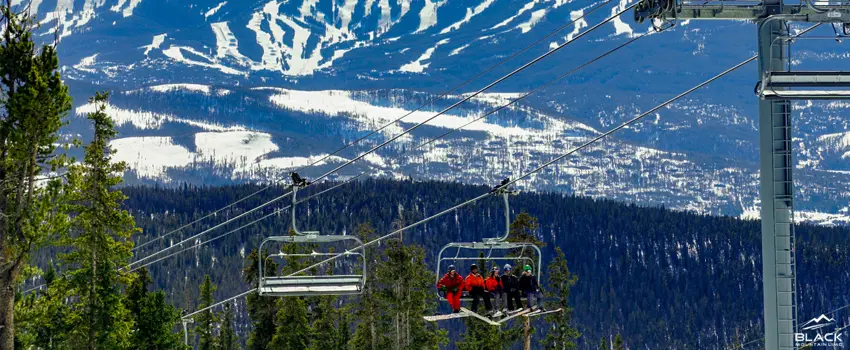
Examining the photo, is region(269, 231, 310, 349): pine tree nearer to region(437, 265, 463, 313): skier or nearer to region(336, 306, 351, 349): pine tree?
region(336, 306, 351, 349): pine tree

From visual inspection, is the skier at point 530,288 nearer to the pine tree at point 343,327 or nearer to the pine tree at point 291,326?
the pine tree at point 291,326

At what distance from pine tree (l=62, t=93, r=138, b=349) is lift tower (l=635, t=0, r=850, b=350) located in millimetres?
25333

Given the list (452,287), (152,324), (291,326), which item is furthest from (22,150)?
(291,326)

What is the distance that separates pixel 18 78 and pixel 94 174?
32.9 ft

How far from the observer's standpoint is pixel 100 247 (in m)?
40.1

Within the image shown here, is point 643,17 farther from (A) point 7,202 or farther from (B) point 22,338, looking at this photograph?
(B) point 22,338

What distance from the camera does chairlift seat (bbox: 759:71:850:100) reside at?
1739cm

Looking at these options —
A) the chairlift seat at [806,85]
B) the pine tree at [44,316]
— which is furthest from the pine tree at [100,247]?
the chairlift seat at [806,85]

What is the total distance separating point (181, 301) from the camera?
18662cm

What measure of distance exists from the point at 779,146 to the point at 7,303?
19672mm

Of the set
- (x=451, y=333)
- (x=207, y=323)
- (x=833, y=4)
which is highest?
(x=833, y=4)

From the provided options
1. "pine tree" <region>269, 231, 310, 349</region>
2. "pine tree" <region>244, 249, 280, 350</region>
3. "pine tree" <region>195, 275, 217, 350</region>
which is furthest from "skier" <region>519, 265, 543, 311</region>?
"pine tree" <region>195, 275, 217, 350</region>

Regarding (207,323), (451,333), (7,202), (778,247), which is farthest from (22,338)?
(451,333)

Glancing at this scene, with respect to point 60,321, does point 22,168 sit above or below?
above
